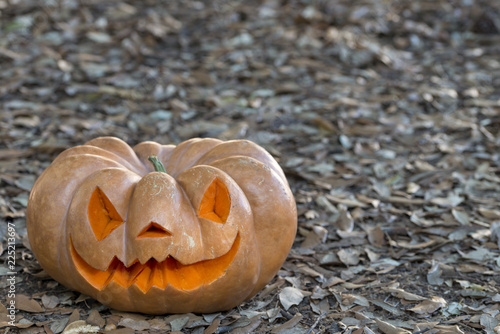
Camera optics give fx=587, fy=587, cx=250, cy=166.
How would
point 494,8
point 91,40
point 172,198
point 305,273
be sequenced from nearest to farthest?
point 172,198 → point 305,273 → point 91,40 → point 494,8

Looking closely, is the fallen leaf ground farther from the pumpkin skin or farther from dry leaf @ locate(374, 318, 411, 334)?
the pumpkin skin

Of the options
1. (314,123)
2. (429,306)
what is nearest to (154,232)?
(429,306)

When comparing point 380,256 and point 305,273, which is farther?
point 380,256

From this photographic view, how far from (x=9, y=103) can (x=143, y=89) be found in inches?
52.7

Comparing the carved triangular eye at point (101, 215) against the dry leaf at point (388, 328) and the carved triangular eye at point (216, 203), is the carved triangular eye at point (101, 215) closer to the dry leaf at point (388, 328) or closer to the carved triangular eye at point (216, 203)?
the carved triangular eye at point (216, 203)

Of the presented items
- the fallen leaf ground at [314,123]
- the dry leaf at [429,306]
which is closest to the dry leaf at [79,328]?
→ the fallen leaf ground at [314,123]

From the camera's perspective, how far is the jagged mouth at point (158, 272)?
9.59ft

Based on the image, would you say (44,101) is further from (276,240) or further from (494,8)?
(494,8)

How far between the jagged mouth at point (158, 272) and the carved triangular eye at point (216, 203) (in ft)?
0.47

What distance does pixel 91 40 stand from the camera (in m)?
6.87

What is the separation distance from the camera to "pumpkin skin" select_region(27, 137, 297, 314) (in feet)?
9.34

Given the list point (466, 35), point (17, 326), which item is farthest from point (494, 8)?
point (17, 326)

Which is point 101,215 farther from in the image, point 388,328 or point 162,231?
point 388,328

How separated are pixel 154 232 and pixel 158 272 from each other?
232mm
